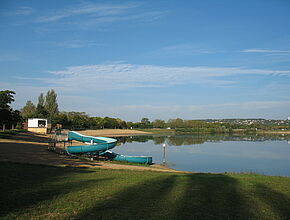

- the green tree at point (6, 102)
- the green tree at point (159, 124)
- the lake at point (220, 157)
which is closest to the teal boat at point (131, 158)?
the lake at point (220, 157)

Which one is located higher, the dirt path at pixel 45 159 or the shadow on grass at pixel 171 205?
the shadow on grass at pixel 171 205

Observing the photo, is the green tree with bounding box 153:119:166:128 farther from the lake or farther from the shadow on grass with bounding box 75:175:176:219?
the shadow on grass with bounding box 75:175:176:219

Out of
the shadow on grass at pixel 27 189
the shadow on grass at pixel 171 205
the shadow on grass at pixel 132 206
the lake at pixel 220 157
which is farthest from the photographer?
the lake at pixel 220 157

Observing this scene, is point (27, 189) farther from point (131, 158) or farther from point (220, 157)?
point (220, 157)

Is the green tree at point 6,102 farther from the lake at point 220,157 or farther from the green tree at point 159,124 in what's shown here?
the green tree at point 159,124

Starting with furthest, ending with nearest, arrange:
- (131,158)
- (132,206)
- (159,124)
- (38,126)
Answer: (159,124) → (38,126) → (131,158) → (132,206)

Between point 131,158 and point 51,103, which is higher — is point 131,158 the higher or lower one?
the lower one

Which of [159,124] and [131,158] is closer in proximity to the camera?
[131,158]

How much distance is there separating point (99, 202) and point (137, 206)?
0.97 m

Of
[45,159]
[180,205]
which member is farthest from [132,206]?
[45,159]

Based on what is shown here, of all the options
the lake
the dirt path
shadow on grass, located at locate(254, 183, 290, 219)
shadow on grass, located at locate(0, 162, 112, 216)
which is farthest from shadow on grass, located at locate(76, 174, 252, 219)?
the lake

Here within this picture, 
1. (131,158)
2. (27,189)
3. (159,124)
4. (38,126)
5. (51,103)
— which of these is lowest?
(131,158)

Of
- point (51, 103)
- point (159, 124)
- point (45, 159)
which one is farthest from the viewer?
point (159, 124)

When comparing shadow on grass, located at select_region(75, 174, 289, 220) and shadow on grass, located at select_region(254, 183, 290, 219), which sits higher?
shadow on grass, located at select_region(75, 174, 289, 220)
